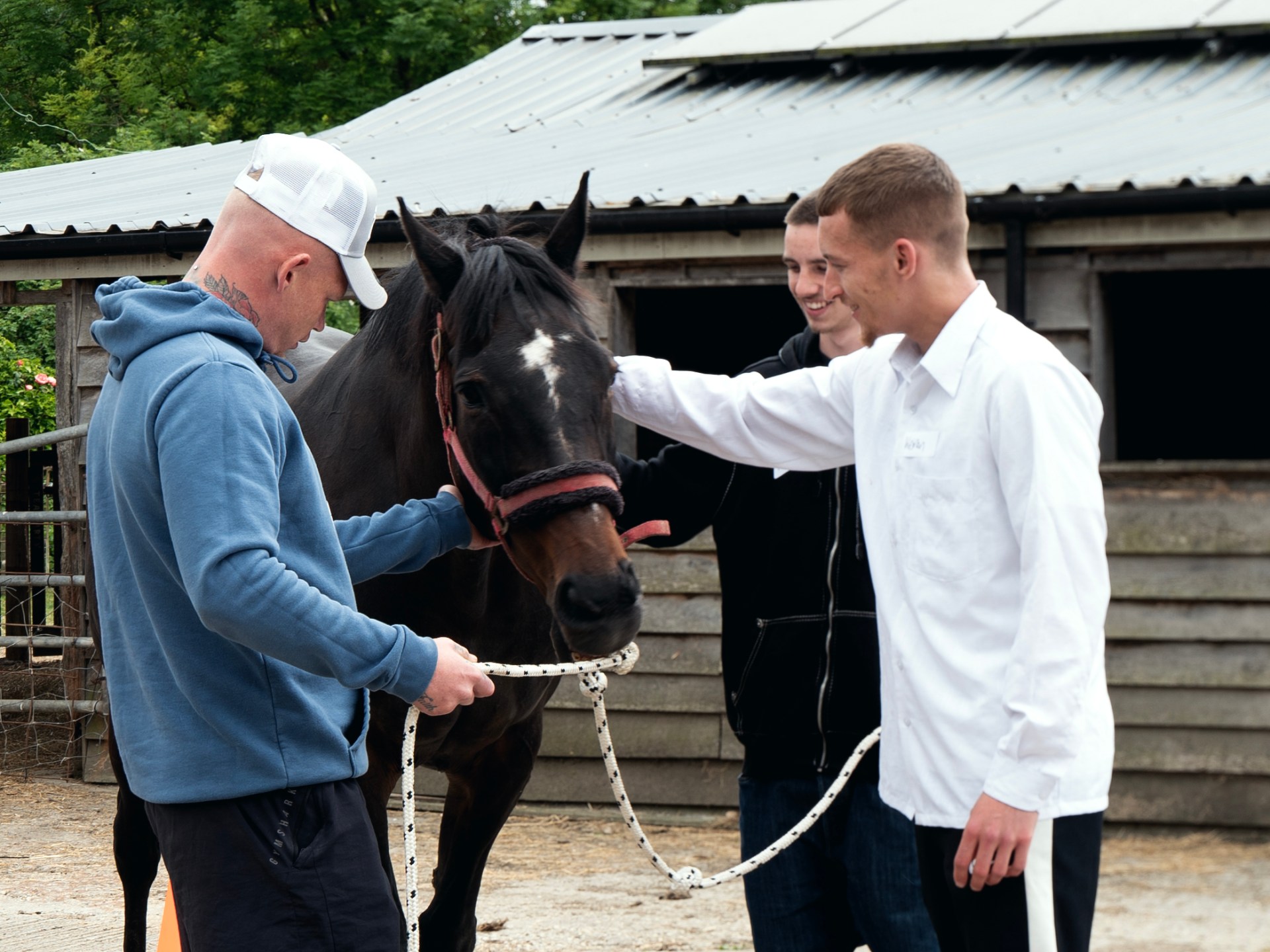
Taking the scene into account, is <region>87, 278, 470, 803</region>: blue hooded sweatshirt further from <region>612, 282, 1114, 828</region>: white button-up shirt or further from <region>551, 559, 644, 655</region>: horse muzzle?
<region>612, 282, 1114, 828</region>: white button-up shirt

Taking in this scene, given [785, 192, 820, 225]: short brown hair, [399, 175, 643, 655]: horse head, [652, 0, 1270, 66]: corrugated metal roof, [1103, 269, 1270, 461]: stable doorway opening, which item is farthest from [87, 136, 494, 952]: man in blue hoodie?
[1103, 269, 1270, 461]: stable doorway opening

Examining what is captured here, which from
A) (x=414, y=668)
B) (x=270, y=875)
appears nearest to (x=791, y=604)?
(x=414, y=668)

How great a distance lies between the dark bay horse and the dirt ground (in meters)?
1.44

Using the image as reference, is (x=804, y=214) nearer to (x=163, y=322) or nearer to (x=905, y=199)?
(x=905, y=199)

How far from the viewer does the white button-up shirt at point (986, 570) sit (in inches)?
67.5

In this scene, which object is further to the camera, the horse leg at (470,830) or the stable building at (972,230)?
the stable building at (972,230)

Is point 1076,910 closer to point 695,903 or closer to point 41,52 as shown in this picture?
point 695,903

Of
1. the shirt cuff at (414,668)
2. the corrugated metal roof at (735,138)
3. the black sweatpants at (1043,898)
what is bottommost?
the black sweatpants at (1043,898)

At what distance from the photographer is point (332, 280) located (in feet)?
5.99

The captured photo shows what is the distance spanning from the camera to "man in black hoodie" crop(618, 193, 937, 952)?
94.3 inches

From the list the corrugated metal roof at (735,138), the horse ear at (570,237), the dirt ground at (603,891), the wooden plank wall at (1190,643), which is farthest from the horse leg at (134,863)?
the wooden plank wall at (1190,643)

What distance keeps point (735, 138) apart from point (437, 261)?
4.86m

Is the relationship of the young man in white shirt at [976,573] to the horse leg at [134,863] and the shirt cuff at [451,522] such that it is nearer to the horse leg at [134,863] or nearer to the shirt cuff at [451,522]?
the shirt cuff at [451,522]

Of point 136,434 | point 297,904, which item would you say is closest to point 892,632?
point 297,904
